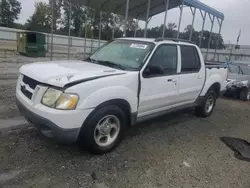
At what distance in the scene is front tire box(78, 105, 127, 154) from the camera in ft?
11.3

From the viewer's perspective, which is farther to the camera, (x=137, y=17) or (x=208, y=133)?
(x=137, y=17)

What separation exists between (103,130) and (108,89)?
68cm

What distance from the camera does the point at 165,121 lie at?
5.84 metres

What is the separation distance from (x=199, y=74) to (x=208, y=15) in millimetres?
9803

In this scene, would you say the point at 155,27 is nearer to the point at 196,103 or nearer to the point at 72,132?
the point at 196,103

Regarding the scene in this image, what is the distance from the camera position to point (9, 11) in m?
52.3

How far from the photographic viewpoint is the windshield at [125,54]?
13.8ft

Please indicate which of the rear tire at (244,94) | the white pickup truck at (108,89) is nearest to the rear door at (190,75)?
the white pickup truck at (108,89)

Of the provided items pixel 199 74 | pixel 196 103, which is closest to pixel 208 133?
pixel 196 103

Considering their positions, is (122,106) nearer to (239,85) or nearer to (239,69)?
(239,85)

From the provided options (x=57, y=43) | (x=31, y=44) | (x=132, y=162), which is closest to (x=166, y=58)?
(x=132, y=162)

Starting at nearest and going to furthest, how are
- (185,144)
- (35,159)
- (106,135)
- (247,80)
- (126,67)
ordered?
(35,159)
(106,135)
(126,67)
(185,144)
(247,80)

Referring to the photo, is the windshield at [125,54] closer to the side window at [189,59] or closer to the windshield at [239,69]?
the side window at [189,59]

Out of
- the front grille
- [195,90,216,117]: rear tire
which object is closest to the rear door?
[195,90,216,117]: rear tire
